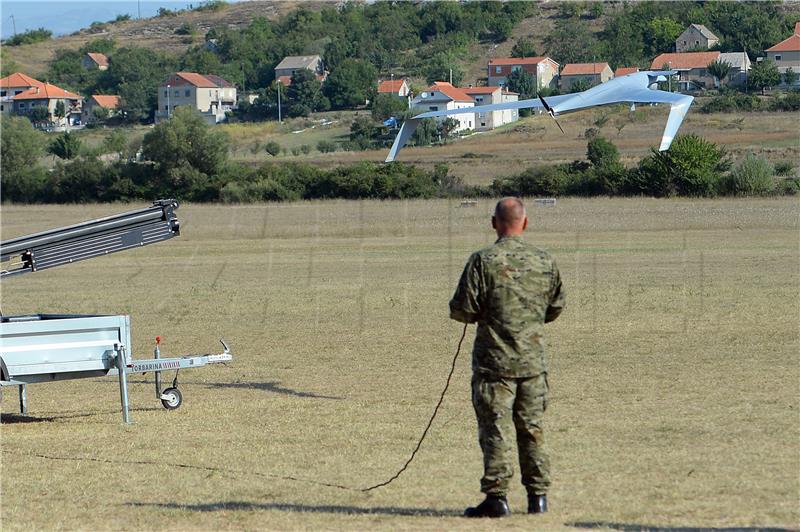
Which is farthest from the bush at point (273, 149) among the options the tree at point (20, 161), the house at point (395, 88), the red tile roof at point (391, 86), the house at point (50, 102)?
the house at point (50, 102)

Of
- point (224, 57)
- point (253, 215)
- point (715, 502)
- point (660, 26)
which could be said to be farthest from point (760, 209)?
point (224, 57)

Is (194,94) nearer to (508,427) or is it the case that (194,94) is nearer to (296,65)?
(296,65)

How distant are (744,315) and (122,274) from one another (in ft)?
68.2

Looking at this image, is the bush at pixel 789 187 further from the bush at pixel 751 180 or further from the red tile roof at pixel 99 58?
the red tile roof at pixel 99 58

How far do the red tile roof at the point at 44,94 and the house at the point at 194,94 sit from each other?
1555 centimetres

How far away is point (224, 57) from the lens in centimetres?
18525

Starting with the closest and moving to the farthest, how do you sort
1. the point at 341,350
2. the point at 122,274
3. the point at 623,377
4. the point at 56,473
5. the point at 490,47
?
the point at 56,473 < the point at 623,377 < the point at 341,350 < the point at 122,274 < the point at 490,47

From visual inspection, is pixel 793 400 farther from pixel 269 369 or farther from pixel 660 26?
pixel 660 26

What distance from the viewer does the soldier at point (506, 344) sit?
317 inches

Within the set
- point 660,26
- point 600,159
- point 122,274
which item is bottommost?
point 122,274

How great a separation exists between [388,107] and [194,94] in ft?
166

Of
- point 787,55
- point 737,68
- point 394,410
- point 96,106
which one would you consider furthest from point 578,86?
point 96,106

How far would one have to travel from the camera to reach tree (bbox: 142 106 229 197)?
227 feet

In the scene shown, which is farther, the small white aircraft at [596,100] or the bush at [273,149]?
the bush at [273,149]
